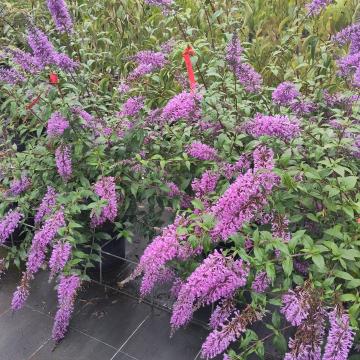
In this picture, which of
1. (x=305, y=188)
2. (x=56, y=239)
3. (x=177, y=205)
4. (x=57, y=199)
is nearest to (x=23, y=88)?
(x=57, y=199)

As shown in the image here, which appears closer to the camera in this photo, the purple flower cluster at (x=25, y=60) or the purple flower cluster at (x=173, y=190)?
the purple flower cluster at (x=173, y=190)

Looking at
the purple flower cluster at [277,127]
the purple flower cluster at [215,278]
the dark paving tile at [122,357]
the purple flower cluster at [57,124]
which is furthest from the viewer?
the dark paving tile at [122,357]

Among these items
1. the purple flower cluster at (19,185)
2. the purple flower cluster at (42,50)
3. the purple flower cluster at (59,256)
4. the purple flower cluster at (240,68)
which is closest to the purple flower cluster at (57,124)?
the purple flower cluster at (42,50)

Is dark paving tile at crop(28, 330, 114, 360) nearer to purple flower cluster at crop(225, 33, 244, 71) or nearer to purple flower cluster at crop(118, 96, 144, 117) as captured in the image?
purple flower cluster at crop(118, 96, 144, 117)

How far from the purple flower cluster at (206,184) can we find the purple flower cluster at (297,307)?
1.89 feet

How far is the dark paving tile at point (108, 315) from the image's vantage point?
7.77 ft

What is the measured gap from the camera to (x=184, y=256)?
66.6 inches

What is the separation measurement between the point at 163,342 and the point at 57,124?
46.9 inches

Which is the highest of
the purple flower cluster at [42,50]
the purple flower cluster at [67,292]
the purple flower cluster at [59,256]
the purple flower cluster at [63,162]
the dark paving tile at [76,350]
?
the purple flower cluster at [42,50]

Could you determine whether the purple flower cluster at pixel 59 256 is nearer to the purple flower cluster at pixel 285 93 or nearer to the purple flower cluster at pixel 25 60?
the purple flower cluster at pixel 25 60

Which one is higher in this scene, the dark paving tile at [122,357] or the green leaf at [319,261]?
the green leaf at [319,261]

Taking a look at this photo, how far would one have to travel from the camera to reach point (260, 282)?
172cm

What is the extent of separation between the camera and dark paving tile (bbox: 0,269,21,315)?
8.42ft

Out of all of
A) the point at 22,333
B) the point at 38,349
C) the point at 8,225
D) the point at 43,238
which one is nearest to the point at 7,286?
the point at 22,333
